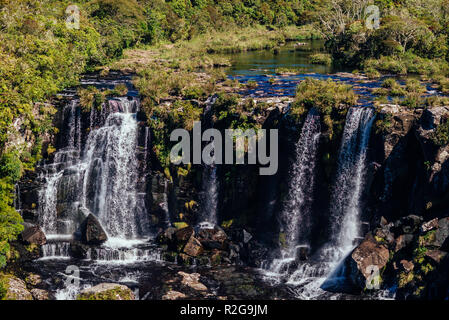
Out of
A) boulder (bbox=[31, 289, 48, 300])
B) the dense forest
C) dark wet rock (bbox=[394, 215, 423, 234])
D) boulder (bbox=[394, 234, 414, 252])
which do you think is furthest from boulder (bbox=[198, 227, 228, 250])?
dark wet rock (bbox=[394, 215, 423, 234])

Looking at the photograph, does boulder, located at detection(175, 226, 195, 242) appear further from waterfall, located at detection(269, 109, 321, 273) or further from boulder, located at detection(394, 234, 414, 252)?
boulder, located at detection(394, 234, 414, 252)

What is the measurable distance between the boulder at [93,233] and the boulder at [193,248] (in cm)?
648

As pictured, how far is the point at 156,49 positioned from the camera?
241 feet

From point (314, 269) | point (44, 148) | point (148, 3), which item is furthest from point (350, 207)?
point (148, 3)

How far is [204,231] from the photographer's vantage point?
3250 centimetres

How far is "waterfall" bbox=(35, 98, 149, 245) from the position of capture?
34.8 m

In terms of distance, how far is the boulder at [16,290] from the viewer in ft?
82.6

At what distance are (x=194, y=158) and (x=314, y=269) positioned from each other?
12.7m

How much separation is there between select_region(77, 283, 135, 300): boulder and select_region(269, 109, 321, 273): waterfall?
1200 cm

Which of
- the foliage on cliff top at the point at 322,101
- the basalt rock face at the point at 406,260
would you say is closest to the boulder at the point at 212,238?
the basalt rock face at the point at 406,260

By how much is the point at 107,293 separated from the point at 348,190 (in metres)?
17.2

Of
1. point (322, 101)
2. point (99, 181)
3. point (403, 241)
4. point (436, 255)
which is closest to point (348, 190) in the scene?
point (403, 241)

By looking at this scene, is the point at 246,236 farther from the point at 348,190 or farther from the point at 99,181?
the point at 99,181

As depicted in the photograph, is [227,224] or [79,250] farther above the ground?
[227,224]
